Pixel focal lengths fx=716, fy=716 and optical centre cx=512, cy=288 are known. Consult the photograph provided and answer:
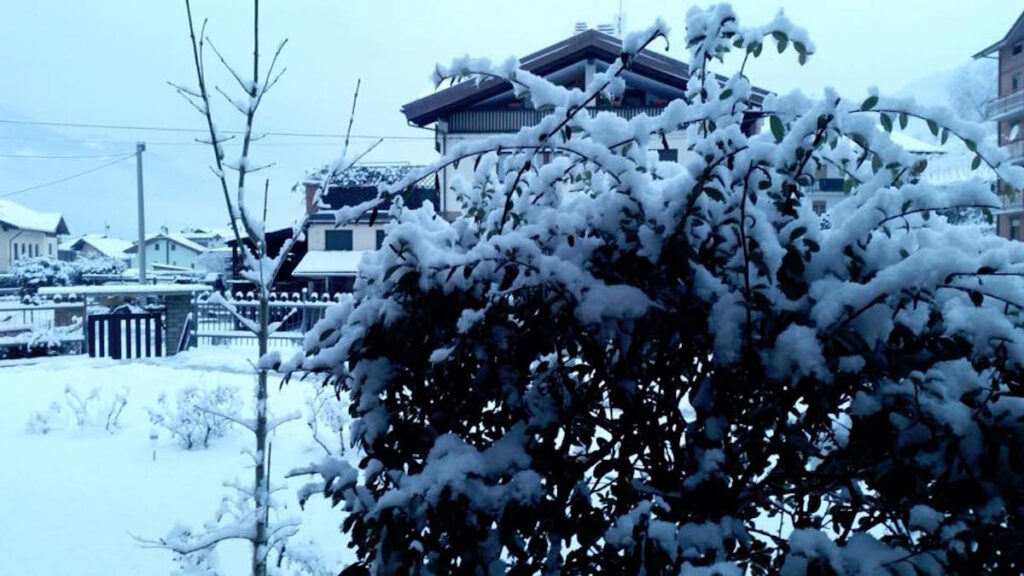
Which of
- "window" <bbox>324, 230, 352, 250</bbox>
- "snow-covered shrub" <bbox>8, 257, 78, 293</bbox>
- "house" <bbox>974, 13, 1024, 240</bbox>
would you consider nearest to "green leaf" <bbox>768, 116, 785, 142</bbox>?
"house" <bbox>974, 13, 1024, 240</bbox>

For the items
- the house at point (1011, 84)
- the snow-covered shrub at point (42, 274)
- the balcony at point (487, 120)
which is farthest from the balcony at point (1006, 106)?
the snow-covered shrub at point (42, 274)

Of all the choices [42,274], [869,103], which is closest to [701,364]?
[869,103]

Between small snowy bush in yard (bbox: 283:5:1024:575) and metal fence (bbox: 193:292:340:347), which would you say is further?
metal fence (bbox: 193:292:340:347)

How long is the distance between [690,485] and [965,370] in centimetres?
48

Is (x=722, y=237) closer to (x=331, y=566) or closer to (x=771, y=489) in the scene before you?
(x=771, y=489)

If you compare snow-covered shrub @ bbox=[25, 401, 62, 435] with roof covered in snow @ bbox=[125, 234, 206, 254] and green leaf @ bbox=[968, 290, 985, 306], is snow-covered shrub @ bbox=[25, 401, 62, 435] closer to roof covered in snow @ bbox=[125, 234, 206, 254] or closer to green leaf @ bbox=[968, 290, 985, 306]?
green leaf @ bbox=[968, 290, 985, 306]

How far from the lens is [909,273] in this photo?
1151 mm

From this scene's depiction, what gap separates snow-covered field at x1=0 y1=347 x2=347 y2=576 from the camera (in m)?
3.49

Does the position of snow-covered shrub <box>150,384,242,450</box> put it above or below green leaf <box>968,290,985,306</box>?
below

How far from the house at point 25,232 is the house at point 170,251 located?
713 centimetres

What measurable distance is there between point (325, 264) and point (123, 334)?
19.9 feet

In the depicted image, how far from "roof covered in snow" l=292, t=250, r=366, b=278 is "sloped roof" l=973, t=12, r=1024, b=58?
1095cm

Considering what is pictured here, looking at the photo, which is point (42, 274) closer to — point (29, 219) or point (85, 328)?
point (29, 219)

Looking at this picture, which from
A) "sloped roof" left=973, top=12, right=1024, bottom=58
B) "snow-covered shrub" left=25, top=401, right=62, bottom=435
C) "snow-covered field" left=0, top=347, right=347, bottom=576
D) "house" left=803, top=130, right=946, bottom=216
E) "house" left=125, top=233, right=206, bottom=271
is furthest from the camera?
"house" left=125, top=233, right=206, bottom=271
